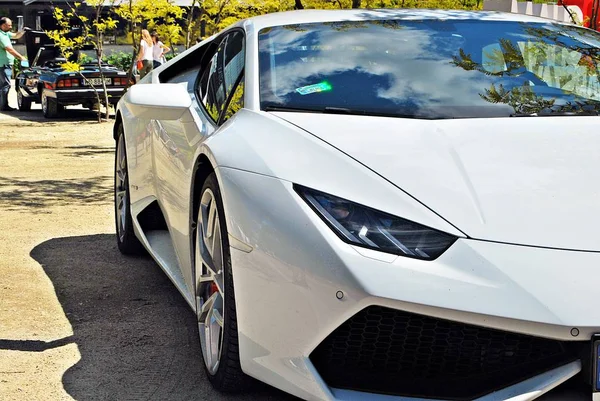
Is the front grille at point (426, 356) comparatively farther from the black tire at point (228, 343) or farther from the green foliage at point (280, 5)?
the green foliage at point (280, 5)

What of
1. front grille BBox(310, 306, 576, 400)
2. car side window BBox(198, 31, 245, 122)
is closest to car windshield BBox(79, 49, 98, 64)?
car side window BBox(198, 31, 245, 122)

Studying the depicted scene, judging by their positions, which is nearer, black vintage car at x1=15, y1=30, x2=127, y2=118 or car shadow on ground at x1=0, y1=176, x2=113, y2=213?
car shadow on ground at x1=0, y1=176, x2=113, y2=213

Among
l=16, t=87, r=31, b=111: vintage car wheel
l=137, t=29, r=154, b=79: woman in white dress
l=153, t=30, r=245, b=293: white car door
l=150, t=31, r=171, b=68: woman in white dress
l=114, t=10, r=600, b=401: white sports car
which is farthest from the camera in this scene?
l=16, t=87, r=31, b=111: vintage car wheel

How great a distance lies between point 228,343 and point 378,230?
75 cm

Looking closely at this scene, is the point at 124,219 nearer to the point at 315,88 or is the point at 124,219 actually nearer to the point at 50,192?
the point at 315,88

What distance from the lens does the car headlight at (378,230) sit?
2.66m

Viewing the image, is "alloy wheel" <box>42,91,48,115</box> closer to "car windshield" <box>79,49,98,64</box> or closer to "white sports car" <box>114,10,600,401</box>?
"car windshield" <box>79,49,98,64</box>

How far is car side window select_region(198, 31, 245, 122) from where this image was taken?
3.98 m

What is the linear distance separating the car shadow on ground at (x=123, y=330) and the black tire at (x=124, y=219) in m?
0.07

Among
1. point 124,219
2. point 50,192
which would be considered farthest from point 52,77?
point 124,219

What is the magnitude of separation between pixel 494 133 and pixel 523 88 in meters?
0.63

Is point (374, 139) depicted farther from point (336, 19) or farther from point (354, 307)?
point (336, 19)

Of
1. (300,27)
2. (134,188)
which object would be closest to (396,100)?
(300,27)

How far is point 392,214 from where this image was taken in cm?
274
